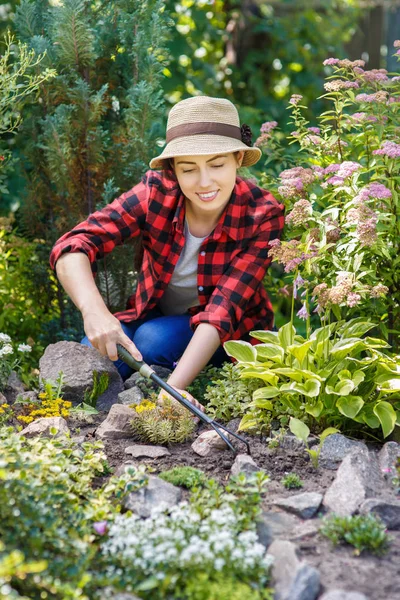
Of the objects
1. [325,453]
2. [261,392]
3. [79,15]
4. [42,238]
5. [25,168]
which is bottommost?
[325,453]

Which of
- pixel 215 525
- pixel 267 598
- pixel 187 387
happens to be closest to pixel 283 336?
pixel 187 387

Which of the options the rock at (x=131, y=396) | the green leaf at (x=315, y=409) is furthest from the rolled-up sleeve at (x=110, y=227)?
the green leaf at (x=315, y=409)

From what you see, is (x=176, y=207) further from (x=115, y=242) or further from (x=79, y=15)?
(x=79, y=15)

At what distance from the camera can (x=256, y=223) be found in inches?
128

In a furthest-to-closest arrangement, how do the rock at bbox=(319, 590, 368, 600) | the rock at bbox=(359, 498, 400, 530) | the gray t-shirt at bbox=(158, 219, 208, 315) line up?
1. the gray t-shirt at bbox=(158, 219, 208, 315)
2. the rock at bbox=(359, 498, 400, 530)
3. the rock at bbox=(319, 590, 368, 600)

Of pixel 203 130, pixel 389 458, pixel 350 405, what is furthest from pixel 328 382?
pixel 203 130

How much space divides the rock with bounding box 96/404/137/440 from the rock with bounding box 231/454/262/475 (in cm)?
50

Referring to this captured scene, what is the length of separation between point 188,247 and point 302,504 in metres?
1.45

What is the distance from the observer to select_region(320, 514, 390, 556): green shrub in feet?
6.72

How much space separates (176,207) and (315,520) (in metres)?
1.58

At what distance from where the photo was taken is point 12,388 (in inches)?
128

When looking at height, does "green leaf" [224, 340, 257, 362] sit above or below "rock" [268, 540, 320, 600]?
above

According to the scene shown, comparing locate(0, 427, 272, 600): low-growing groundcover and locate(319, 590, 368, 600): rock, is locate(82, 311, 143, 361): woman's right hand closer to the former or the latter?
locate(0, 427, 272, 600): low-growing groundcover

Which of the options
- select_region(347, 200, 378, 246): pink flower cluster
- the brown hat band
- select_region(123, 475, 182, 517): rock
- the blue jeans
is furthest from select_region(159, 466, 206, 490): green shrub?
the brown hat band
